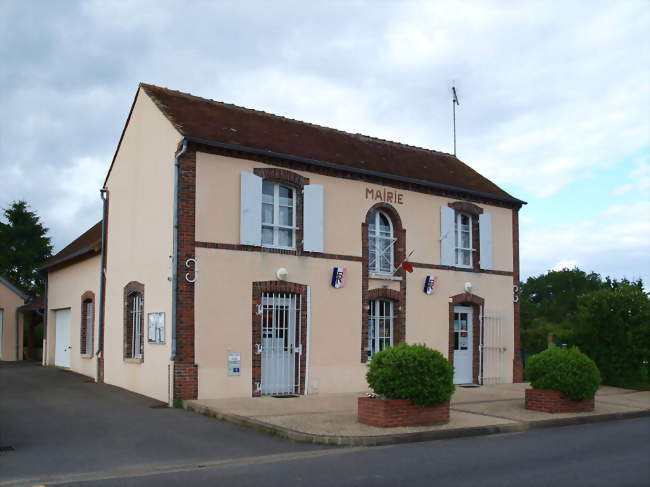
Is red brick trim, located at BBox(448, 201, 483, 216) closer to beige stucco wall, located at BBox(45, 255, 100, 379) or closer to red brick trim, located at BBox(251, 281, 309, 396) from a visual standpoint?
red brick trim, located at BBox(251, 281, 309, 396)

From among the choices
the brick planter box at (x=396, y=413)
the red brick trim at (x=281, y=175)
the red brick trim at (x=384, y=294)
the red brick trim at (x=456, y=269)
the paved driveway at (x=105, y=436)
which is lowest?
the paved driveway at (x=105, y=436)

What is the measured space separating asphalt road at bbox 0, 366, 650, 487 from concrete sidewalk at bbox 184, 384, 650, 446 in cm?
28

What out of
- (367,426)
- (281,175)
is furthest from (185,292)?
(367,426)

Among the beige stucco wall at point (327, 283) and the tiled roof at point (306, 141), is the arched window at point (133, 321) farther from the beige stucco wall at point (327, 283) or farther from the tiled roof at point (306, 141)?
the tiled roof at point (306, 141)

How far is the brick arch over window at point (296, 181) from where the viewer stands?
15.1 metres

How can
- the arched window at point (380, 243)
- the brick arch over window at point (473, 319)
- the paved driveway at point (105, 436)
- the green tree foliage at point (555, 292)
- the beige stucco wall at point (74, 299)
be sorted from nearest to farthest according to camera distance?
the paved driveway at point (105, 436), the arched window at point (380, 243), the brick arch over window at point (473, 319), the beige stucco wall at point (74, 299), the green tree foliage at point (555, 292)

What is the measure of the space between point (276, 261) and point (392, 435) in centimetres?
578

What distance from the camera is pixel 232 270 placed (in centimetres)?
1435

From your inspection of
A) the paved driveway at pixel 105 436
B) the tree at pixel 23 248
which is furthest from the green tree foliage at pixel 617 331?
the tree at pixel 23 248

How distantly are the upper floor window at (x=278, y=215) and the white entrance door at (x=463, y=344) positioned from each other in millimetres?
→ 5602

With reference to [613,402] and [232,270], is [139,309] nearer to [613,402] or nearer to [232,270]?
[232,270]

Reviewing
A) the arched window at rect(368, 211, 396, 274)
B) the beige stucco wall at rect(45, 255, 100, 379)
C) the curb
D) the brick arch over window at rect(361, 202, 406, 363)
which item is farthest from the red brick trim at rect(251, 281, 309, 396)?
the beige stucco wall at rect(45, 255, 100, 379)

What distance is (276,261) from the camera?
591 inches

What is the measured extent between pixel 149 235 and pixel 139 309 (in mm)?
1823
